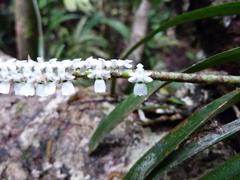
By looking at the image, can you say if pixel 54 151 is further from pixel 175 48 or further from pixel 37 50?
pixel 175 48

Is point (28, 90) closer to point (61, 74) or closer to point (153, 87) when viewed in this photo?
point (61, 74)

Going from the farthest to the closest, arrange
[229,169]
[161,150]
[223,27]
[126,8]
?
1. [126,8]
2. [223,27]
3. [161,150]
4. [229,169]

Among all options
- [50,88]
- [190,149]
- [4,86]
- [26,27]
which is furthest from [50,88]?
[26,27]

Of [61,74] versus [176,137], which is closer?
[61,74]

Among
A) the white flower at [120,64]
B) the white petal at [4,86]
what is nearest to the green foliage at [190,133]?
the white flower at [120,64]

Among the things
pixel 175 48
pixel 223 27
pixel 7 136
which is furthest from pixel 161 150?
pixel 175 48

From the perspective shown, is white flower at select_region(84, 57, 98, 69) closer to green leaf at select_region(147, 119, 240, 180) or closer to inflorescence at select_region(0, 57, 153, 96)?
inflorescence at select_region(0, 57, 153, 96)
